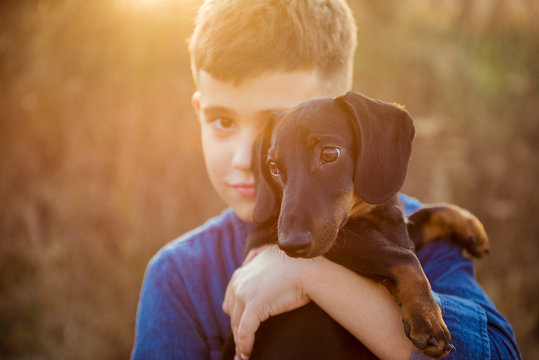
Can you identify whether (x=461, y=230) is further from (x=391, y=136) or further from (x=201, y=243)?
(x=201, y=243)

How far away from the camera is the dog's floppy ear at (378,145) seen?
1.50 meters

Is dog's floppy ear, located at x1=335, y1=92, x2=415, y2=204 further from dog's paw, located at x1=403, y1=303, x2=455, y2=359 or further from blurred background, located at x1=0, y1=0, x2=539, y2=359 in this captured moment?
blurred background, located at x1=0, y1=0, x2=539, y2=359

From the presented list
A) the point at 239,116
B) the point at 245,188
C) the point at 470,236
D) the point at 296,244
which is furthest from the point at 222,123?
the point at 470,236

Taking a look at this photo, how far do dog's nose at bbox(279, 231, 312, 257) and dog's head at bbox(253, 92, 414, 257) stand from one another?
116 mm

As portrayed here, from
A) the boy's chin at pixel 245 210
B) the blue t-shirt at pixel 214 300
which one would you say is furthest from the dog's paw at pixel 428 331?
the boy's chin at pixel 245 210

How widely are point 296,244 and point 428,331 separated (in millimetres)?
505

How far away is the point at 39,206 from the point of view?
418 cm

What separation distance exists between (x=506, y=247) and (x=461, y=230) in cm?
280

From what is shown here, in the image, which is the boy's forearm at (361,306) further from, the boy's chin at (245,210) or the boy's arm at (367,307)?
the boy's chin at (245,210)

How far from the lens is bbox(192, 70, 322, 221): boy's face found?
1847 millimetres

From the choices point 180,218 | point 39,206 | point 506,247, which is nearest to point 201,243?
point 180,218

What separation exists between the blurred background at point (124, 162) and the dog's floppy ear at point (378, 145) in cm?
281

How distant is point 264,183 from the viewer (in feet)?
5.75

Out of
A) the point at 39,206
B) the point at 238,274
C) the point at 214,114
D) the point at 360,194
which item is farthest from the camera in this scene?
the point at 39,206
